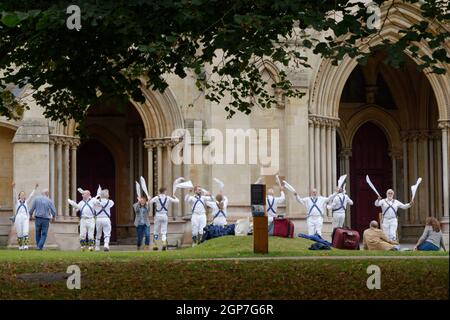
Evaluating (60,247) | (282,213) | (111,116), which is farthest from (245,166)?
(111,116)

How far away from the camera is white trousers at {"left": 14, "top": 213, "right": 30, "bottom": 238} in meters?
35.5

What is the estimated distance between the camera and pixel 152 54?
66.2 ft

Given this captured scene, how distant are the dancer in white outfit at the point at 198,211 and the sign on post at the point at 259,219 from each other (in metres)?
8.89

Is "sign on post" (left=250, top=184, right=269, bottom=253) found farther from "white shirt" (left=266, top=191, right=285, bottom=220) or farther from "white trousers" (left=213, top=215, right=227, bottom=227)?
"white trousers" (left=213, top=215, right=227, bottom=227)

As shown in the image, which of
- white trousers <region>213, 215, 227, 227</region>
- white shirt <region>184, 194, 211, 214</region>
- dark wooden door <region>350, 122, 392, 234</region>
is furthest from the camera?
dark wooden door <region>350, 122, 392, 234</region>

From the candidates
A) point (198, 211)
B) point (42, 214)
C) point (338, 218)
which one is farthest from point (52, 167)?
point (338, 218)

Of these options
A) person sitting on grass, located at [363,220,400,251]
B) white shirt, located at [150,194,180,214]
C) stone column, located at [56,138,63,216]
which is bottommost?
person sitting on grass, located at [363,220,400,251]

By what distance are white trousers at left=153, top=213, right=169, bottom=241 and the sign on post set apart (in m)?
9.77

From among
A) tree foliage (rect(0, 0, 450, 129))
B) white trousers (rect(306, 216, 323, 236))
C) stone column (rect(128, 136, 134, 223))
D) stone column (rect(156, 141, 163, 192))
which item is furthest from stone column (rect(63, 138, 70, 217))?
tree foliage (rect(0, 0, 450, 129))

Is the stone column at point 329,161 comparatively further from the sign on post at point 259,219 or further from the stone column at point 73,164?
the sign on post at point 259,219

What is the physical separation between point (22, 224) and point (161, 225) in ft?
12.7
